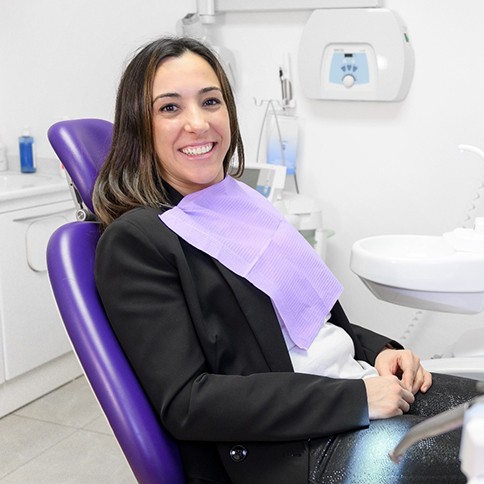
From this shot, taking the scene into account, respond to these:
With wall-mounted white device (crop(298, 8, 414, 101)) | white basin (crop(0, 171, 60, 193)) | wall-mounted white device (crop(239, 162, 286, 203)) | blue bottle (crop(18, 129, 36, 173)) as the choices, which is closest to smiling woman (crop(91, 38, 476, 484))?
wall-mounted white device (crop(239, 162, 286, 203))

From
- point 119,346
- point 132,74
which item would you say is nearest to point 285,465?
point 119,346

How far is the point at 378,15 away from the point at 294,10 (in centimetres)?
32

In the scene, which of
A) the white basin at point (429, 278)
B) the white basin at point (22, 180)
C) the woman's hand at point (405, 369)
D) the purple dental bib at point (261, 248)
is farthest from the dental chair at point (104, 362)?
the white basin at point (22, 180)

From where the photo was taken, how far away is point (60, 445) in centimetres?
223

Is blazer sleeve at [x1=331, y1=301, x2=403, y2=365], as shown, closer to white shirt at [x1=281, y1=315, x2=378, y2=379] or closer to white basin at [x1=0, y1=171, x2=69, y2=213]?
white shirt at [x1=281, y1=315, x2=378, y2=379]

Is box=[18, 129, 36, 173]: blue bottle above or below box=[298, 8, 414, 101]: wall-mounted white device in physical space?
below

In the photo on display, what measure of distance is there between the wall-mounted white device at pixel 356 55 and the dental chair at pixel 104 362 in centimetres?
125

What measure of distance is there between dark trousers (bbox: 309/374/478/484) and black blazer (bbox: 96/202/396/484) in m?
0.02

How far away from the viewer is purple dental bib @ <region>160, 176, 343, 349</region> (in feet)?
4.03

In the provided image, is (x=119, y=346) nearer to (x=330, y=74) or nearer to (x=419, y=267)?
(x=419, y=267)

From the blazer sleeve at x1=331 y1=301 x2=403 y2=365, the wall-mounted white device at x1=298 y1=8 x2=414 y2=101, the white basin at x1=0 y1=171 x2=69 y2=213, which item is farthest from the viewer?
the white basin at x1=0 y1=171 x2=69 y2=213

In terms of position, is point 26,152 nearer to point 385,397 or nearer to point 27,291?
point 27,291

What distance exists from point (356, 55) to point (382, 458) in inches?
58.9

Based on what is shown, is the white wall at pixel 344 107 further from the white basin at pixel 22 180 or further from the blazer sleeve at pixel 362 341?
the blazer sleeve at pixel 362 341
